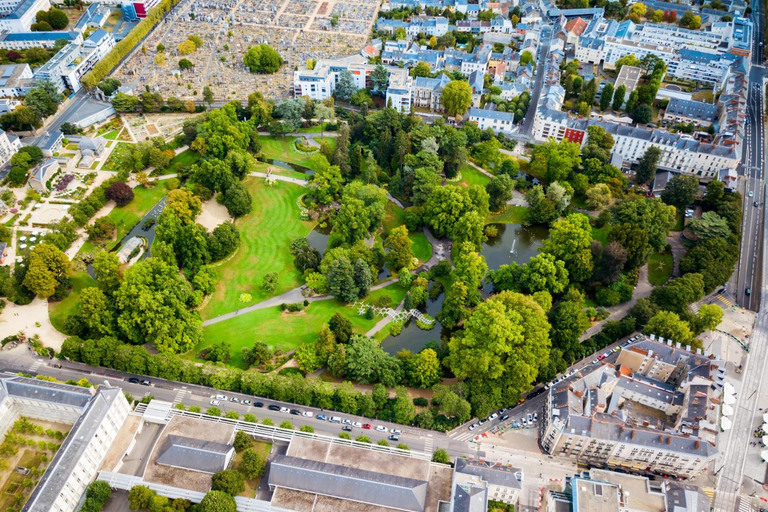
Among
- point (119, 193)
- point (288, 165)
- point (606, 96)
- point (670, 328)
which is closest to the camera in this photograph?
point (670, 328)

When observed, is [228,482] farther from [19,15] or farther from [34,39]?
[19,15]

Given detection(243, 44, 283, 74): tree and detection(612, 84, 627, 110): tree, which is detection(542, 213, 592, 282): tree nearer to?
detection(612, 84, 627, 110): tree

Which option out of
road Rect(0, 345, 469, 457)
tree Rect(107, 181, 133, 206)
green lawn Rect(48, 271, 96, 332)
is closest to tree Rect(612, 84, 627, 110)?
road Rect(0, 345, 469, 457)

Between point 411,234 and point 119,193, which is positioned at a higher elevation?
point 119,193

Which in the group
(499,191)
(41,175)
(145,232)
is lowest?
(145,232)

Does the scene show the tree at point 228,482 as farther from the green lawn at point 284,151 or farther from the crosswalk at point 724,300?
the crosswalk at point 724,300

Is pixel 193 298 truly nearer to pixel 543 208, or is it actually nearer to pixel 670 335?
pixel 543 208

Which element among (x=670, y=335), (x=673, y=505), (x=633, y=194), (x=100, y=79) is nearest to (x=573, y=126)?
(x=633, y=194)

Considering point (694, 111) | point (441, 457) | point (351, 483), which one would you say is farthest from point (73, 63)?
point (694, 111)
